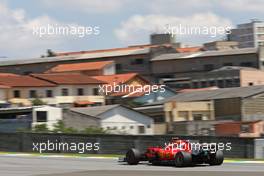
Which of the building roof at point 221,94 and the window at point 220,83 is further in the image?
the window at point 220,83

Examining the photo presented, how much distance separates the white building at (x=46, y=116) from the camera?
52812 mm

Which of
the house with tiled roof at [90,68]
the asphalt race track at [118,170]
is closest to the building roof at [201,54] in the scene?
the house with tiled roof at [90,68]

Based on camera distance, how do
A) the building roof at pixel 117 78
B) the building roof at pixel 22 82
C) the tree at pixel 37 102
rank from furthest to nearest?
the building roof at pixel 117 78
the building roof at pixel 22 82
the tree at pixel 37 102

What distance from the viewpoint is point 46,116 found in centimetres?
5441

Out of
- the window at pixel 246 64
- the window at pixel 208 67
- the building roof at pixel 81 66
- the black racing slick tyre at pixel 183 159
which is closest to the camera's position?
the black racing slick tyre at pixel 183 159

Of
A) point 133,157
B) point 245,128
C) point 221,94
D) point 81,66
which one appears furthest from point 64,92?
point 133,157

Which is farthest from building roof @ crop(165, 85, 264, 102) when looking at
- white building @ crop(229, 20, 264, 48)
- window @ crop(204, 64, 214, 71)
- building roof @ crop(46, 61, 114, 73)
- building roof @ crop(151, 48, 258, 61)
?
white building @ crop(229, 20, 264, 48)

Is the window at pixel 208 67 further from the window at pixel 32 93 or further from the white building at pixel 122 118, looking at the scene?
the white building at pixel 122 118

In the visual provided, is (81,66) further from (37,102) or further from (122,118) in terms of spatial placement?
(122,118)

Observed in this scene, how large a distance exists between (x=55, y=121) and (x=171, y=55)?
57.2 meters

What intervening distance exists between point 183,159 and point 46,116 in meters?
32.2

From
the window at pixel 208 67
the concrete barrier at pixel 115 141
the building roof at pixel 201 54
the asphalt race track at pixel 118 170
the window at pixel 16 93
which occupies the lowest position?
the asphalt race track at pixel 118 170

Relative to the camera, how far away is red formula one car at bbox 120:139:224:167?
23.5 meters

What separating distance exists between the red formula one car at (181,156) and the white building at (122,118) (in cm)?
2991
